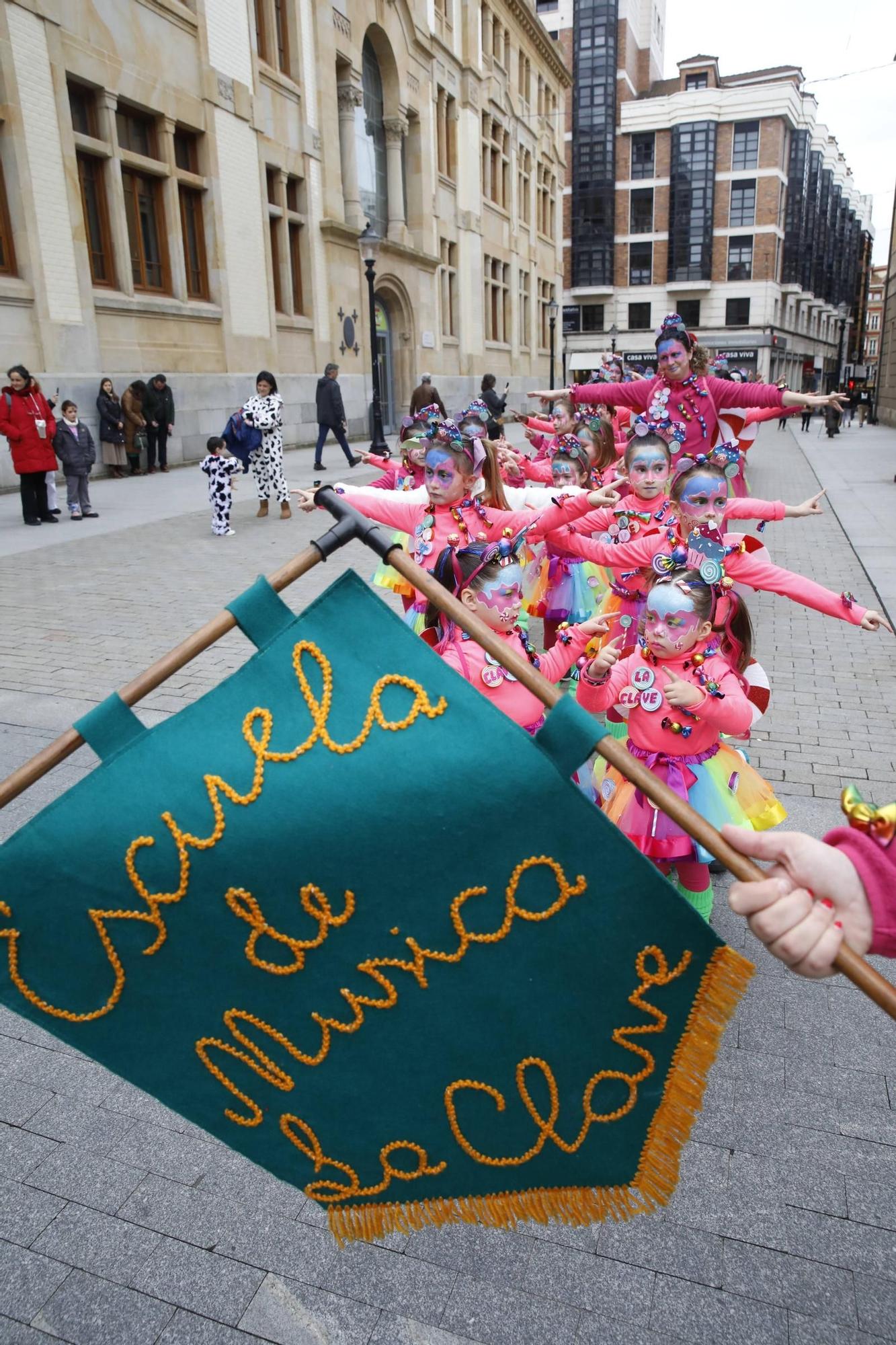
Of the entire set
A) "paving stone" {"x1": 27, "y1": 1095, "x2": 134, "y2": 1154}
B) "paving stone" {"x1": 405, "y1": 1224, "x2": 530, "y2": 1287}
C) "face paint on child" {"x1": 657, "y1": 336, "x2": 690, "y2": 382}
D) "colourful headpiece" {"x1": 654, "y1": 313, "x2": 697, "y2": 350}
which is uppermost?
"colourful headpiece" {"x1": 654, "y1": 313, "x2": 697, "y2": 350}

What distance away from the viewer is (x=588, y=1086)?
1694 millimetres

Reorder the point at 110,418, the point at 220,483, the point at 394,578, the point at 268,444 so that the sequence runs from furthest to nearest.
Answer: the point at 110,418, the point at 268,444, the point at 220,483, the point at 394,578

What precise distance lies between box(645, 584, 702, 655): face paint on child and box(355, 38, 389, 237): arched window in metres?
26.1

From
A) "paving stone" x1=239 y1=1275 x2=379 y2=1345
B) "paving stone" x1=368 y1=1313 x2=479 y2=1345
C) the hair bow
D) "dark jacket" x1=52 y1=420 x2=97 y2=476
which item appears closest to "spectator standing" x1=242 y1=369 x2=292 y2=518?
"dark jacket" x1=52 y1=420 x2=97 y2=476

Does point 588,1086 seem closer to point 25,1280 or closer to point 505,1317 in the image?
point 505,1317

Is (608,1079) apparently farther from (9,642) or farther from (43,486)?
(43,486)

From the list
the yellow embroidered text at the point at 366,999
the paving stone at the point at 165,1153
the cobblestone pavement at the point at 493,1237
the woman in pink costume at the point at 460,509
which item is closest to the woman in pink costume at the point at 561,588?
the woman in pink costume at the point at 460,509

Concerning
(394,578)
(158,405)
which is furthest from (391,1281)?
(158,405)

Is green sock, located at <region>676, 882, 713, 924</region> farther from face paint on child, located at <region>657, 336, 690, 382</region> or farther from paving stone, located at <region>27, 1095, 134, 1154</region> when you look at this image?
face paint on child, located at <region>657, 336, 690, 382</region>

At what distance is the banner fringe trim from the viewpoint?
1567 mm

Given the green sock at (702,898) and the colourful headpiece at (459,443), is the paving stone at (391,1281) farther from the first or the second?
the colourful headpiece at (459,443)

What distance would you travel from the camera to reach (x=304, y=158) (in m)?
22.7

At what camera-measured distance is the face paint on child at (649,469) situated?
16.4 ft

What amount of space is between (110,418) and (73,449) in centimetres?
385
